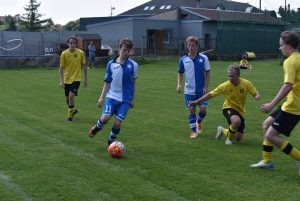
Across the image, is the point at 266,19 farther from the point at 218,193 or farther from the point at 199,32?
the point at 218,193

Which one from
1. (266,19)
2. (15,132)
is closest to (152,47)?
(266,19)

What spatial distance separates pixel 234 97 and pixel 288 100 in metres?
2.73

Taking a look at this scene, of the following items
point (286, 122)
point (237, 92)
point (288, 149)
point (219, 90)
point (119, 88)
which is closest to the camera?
point (286, 122)

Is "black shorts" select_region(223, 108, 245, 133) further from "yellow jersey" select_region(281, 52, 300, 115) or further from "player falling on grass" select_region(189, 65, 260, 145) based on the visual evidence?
"yellow jersey" select_region(281, 52, 300, 115)

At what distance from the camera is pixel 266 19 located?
189 ft

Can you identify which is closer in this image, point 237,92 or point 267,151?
point 267,151

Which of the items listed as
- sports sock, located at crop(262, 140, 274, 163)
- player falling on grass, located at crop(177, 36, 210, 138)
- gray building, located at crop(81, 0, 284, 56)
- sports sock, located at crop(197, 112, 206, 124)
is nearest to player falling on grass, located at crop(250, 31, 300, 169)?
sports sock, located at crop(262, 140, 274, 163)

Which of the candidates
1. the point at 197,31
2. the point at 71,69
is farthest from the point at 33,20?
the point at 71,69

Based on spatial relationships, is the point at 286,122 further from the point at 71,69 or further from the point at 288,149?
the point at 71,69

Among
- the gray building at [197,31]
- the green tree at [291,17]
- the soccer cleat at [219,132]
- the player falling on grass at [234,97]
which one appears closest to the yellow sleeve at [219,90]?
the player falling on grass at [234,97]

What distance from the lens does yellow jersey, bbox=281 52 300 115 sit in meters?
6.66

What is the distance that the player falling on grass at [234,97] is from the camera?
941 cm

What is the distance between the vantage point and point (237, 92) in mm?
9648

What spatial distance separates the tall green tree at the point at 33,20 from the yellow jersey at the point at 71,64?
7395 centimetres
